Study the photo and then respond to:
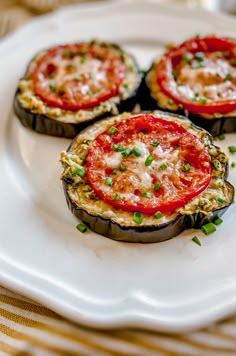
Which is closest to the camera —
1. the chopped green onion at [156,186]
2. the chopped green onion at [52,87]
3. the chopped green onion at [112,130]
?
the chopped green onion at [156,186]

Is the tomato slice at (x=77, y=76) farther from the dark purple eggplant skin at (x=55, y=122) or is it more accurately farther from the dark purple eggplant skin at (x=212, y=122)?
the dark purple eggplant skin at (x=212, y=122)

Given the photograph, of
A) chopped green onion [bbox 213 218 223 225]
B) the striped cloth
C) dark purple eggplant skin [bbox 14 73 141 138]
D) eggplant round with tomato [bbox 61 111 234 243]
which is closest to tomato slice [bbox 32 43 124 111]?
dark purple eggplant skin [bbox 14 73 141 138]

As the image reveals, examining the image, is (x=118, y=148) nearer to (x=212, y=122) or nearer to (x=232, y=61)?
(x=212, y=122)

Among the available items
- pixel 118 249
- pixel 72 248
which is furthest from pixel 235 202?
pixel 72 248

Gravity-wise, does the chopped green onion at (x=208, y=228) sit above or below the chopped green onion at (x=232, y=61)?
below

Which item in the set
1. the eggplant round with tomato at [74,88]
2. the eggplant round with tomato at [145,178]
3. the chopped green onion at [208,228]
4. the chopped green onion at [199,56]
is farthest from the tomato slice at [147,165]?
the chopped green onion at [199,56]

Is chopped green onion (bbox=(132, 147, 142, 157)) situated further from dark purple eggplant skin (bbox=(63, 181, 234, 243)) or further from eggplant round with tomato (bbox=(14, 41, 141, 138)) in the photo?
eggplant round with tomato (bbox=(14, 41, 141, 138))

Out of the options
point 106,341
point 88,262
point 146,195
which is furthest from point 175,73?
point 106,341

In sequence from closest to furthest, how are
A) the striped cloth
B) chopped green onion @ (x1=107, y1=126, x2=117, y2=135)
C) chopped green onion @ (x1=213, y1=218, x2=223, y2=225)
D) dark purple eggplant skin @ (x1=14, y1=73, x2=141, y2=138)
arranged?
the striped cloth < chopped green onion @ (x1=213, y1=218, x2=223, y2=225) < chopped green onion @ (x1=107, y1=126, x2=117, y2=135) < dark purple eggplant skin @ (x1=14, y1=73, x2=141, y2=138)
